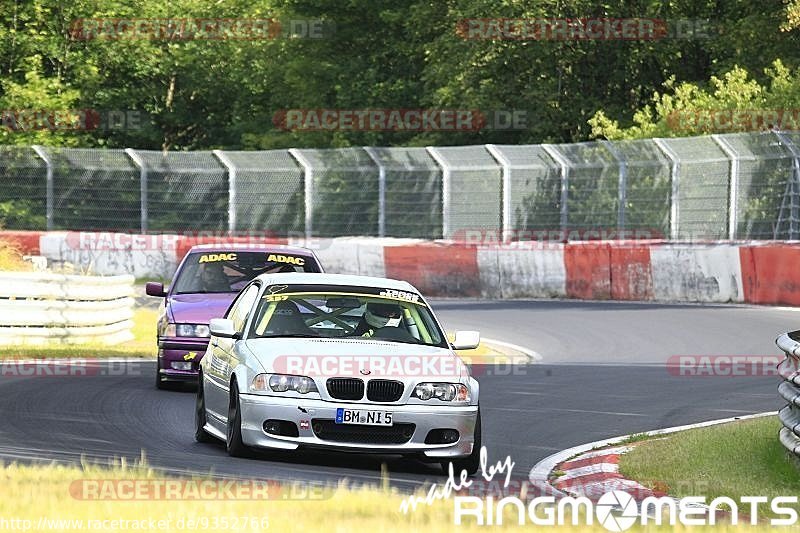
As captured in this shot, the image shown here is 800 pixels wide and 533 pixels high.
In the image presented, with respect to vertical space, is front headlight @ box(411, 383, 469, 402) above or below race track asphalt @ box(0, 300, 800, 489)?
above

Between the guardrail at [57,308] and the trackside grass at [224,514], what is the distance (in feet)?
40.7

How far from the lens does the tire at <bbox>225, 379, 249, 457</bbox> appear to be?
36.1ft

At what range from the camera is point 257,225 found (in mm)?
35812

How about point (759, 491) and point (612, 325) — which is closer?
point (759, 491)

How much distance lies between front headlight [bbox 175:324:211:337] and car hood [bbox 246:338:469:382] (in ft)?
15.4

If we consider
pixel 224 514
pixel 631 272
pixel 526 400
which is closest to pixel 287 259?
pixel 526 400

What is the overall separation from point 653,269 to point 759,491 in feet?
58.9

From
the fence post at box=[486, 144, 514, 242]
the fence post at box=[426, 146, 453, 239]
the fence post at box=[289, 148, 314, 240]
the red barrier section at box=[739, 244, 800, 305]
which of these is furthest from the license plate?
the fence post at box=[289, 148, 314, 240]

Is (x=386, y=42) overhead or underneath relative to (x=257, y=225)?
overhead

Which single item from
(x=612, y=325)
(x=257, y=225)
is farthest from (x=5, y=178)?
(x=612, y=325)

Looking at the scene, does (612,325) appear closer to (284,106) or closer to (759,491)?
(759,491)

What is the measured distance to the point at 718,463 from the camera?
448 inches

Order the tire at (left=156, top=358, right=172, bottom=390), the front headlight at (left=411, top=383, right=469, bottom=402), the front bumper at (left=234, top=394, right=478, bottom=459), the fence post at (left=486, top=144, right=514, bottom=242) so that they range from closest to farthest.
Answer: the front bumper at (left=234, top=394, right=478, bottom=459), the front headlight at (left=411, top=383, right=469, bottom=402), the tire at (left=156, top=358, right=172, bottom=390), the fence post at (left=486, top=144, right=514, bottom=242)

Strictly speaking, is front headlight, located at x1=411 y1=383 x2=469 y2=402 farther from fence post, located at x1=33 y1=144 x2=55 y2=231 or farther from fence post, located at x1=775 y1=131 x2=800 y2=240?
fence post, located at x1=33 y1=144 x2=55 y2=231
